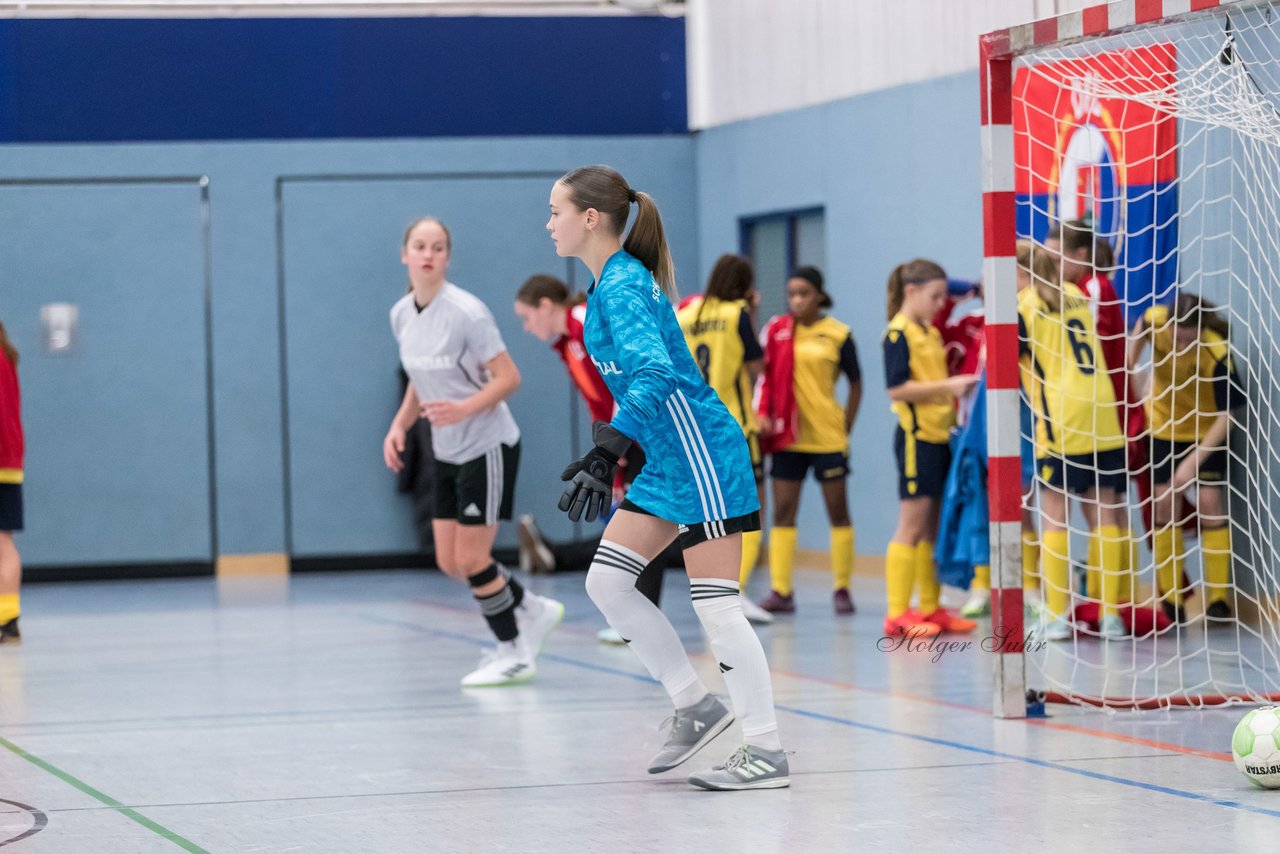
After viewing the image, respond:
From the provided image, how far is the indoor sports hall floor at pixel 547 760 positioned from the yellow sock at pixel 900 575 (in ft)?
0.80

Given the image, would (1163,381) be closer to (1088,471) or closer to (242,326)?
(1088,471)

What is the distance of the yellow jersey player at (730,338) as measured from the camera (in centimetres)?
964

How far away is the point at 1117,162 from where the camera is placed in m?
9.48

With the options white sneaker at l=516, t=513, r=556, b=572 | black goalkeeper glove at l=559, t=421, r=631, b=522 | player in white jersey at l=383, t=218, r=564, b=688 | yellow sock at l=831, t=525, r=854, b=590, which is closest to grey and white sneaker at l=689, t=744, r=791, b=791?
black goalkeeper glove at l=559, t=421, r=631, b=522

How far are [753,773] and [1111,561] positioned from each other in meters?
3.92

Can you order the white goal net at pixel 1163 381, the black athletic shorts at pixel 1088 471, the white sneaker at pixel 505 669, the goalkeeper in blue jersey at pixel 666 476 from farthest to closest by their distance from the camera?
the black athletic shorts at pixel 1088 471
the white goal net at pixel 1163 381
the white sneaker at pixel 505 669
the goalkeeper in blue jersey at pixel 666 476

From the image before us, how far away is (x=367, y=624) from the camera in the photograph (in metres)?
10.5

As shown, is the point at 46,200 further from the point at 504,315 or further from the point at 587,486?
the point at 587,486

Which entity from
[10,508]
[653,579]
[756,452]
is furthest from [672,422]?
[10,508]

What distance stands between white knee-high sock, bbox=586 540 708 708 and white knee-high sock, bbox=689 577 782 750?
22 centimetres

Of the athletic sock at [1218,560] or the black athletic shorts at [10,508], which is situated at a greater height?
the black athletic shorts at [10,508]

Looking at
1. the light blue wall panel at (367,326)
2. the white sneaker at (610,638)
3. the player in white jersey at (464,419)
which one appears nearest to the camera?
the player in white jersey at (464,419)

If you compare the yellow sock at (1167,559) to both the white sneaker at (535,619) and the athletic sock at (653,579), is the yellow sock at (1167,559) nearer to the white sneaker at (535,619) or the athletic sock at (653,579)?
the athletic sock at (653,579)

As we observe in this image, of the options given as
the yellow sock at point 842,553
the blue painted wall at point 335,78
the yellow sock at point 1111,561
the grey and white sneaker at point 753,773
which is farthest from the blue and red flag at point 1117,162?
the blue painted wall at point 335,78
